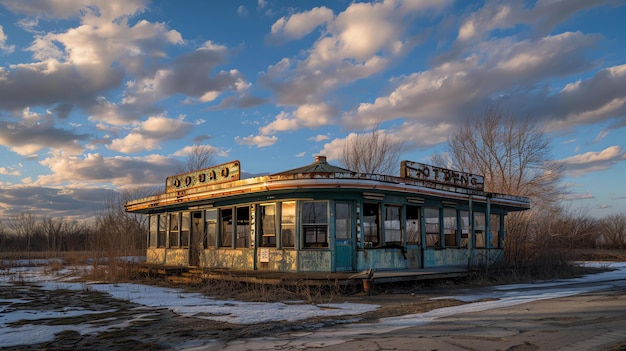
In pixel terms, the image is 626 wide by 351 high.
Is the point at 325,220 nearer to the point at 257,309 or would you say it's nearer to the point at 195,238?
the point at 257,309

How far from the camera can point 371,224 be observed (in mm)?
16969

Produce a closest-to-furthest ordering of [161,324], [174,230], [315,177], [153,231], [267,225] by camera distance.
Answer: [161,324] → [315,177] → [267,225] → [174,230] → [153,231]

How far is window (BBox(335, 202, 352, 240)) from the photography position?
15984 mm

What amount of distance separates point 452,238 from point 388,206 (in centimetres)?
460

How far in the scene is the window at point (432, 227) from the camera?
1908cm

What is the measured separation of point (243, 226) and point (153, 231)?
26.1 ft

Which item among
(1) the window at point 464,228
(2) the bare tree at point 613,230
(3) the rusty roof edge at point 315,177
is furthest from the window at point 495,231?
(2) the bare tree at point 613,230

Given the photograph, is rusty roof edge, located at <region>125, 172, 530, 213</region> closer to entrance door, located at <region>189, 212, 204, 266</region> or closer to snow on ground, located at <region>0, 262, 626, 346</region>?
entrance door, located at <region>189, 212, 204, 266</region>

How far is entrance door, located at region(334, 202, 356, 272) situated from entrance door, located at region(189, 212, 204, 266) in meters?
7.12

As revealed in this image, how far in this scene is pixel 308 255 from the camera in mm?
15953

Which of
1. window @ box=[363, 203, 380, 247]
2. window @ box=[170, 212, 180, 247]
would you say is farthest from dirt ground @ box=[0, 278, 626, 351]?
window @ box=[170, 212, 180, 247]

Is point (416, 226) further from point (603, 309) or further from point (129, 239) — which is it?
point (129, 239)

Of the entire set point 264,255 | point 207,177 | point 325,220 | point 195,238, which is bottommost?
point 264,255

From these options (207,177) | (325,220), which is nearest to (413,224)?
(325,220)
